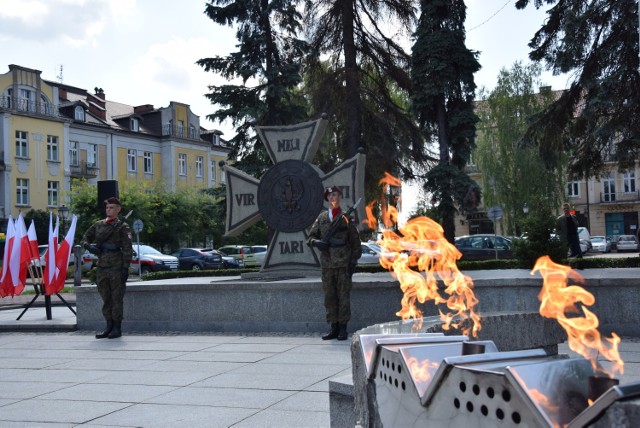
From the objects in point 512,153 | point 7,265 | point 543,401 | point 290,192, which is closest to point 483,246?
point 512,153

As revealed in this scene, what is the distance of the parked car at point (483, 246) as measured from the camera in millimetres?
28869

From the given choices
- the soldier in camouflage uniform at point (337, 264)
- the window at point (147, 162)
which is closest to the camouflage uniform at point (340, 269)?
the soldier in camouflage uniform at point (337, 264)

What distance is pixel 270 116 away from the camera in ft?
81.8

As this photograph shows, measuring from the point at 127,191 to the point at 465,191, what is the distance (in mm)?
26934

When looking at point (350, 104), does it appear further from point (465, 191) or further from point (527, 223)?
point (527, 223)

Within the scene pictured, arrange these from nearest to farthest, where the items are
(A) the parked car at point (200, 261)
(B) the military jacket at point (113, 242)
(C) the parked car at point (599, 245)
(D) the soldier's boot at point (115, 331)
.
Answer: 1. (B) the military jacket at point (113, 242)
2. (D) the soldier's boot at point (115, 331)
3. (A) the parked car at point (200, 261)
4. (C) the parked car at point (599, 245)

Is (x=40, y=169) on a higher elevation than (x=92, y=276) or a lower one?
higher

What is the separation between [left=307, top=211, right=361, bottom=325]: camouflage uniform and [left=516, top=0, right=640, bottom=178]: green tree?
9348 millimetres

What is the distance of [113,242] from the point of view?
10594 millimetres

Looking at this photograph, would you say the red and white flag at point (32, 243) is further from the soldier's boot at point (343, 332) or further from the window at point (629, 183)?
the window at point (629, 183)

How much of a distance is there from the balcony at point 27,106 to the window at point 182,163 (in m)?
12.6

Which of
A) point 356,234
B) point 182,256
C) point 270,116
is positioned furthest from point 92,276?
point 182,256

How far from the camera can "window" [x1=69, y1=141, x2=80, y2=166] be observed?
51.6m

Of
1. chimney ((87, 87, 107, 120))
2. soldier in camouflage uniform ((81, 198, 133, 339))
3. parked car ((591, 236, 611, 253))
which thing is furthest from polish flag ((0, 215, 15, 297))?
chimney ((87, 87, 107, 120))
